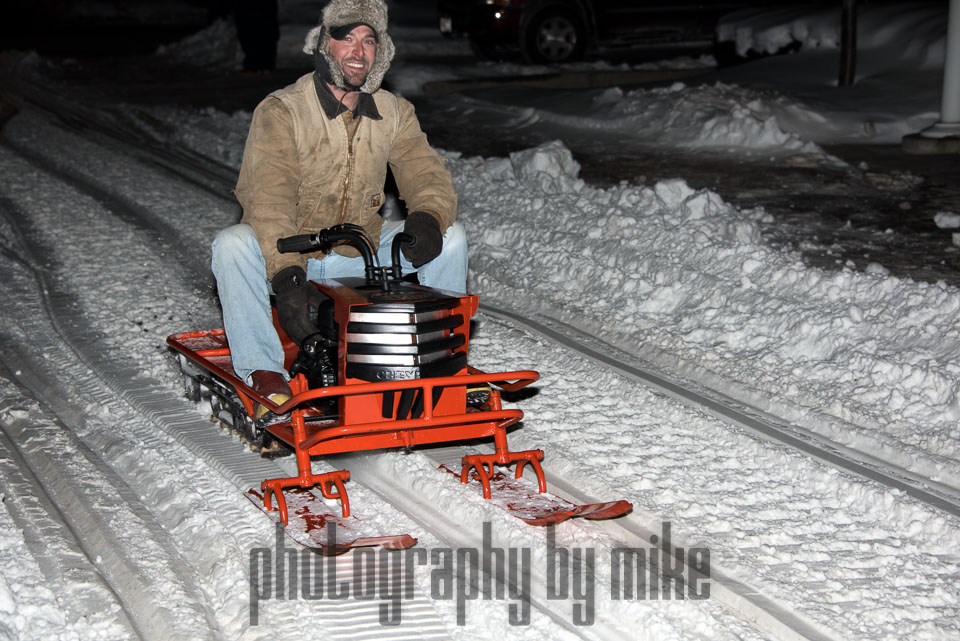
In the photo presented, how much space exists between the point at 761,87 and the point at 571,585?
9.17 metres

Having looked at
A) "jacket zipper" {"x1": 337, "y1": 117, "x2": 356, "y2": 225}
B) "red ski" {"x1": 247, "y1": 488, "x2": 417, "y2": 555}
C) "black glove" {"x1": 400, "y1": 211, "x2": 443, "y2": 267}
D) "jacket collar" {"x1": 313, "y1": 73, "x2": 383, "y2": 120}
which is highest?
"jacket collar" {"x1": 313, "y1": 73, "x2": 383, "y2": 120}

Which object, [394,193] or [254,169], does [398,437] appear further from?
[394,193]

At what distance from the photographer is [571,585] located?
3.43m

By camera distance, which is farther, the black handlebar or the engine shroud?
the black handlebar

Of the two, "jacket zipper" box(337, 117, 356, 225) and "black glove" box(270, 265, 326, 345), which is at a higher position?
"jacket zipper" box(337, 117, 356, 225)

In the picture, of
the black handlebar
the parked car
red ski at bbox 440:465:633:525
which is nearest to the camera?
red ski at bbox 440:465:633:525

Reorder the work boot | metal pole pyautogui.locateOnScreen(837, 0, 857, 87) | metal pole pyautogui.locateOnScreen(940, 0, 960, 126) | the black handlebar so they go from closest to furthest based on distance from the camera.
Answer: the black handlebar
the work boot
metal pole pyautogui.locateOnScreen(940, 0, 960, 126)
metal pole pyautogui.locateOnScreen(837, 0, 857, 87)

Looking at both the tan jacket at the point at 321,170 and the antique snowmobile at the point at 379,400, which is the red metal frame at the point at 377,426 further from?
the tan jacket at the point at 321,170

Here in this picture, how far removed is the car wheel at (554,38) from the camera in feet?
50.2

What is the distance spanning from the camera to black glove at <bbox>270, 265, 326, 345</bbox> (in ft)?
13.5

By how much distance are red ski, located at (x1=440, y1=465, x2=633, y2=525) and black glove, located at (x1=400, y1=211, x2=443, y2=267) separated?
0.86 m

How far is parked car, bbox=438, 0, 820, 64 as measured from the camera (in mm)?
15211

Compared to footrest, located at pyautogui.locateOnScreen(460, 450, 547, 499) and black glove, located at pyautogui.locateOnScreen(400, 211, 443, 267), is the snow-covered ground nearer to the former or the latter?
footrest, located at pyautogui.locateOnScreen(460, 450, 547, 499)

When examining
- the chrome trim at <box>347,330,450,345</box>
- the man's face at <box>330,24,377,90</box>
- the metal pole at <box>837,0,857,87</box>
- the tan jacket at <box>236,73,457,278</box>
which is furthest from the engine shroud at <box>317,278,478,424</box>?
the metal pole at <box>837,0,857,87</box>
